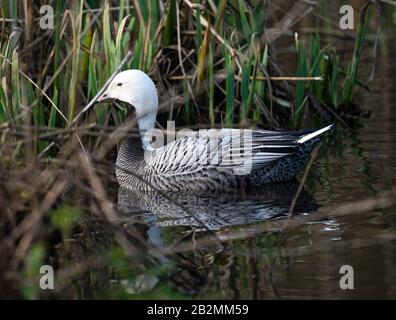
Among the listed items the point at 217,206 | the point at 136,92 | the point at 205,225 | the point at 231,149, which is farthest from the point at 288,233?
the point at 136,92

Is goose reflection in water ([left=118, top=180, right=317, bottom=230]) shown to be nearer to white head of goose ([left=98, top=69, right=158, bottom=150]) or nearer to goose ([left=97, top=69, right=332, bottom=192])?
goose ([left=97, top=69, right=332, bottom=192])

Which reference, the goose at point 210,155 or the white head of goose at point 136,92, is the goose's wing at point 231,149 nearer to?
the goose at point 210,155

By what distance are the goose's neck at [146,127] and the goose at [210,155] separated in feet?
0.19

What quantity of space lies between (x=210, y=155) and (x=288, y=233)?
1.68 m

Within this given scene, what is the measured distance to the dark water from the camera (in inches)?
207

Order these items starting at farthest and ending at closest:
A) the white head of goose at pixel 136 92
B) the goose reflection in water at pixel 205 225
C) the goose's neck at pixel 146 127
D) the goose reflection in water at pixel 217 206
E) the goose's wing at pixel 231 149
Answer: the goose's neck at pixel 146 127
the white head of goose at pixel 136 92
the goose's wing at pixel 231 149
the goose reflection in water at pixel 217 206
the goose reflection in water at pixel 205 225

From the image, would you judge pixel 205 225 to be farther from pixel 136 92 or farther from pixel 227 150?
pixel 136 92

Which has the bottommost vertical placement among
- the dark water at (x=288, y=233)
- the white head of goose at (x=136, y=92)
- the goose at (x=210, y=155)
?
the dark water at (x=288, y=233)

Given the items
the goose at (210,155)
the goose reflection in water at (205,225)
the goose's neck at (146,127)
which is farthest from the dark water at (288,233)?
the goose's neck at (146,127)

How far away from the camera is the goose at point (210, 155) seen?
7762 mm

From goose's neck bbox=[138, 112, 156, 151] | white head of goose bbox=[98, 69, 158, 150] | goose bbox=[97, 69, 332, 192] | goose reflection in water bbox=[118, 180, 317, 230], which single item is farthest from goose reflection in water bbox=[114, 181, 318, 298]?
white head of goose bbox=[98, 69, 158, 150]

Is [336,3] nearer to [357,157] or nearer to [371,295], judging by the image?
[357,157]

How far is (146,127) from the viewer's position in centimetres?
827

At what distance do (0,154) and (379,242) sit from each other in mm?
2559
